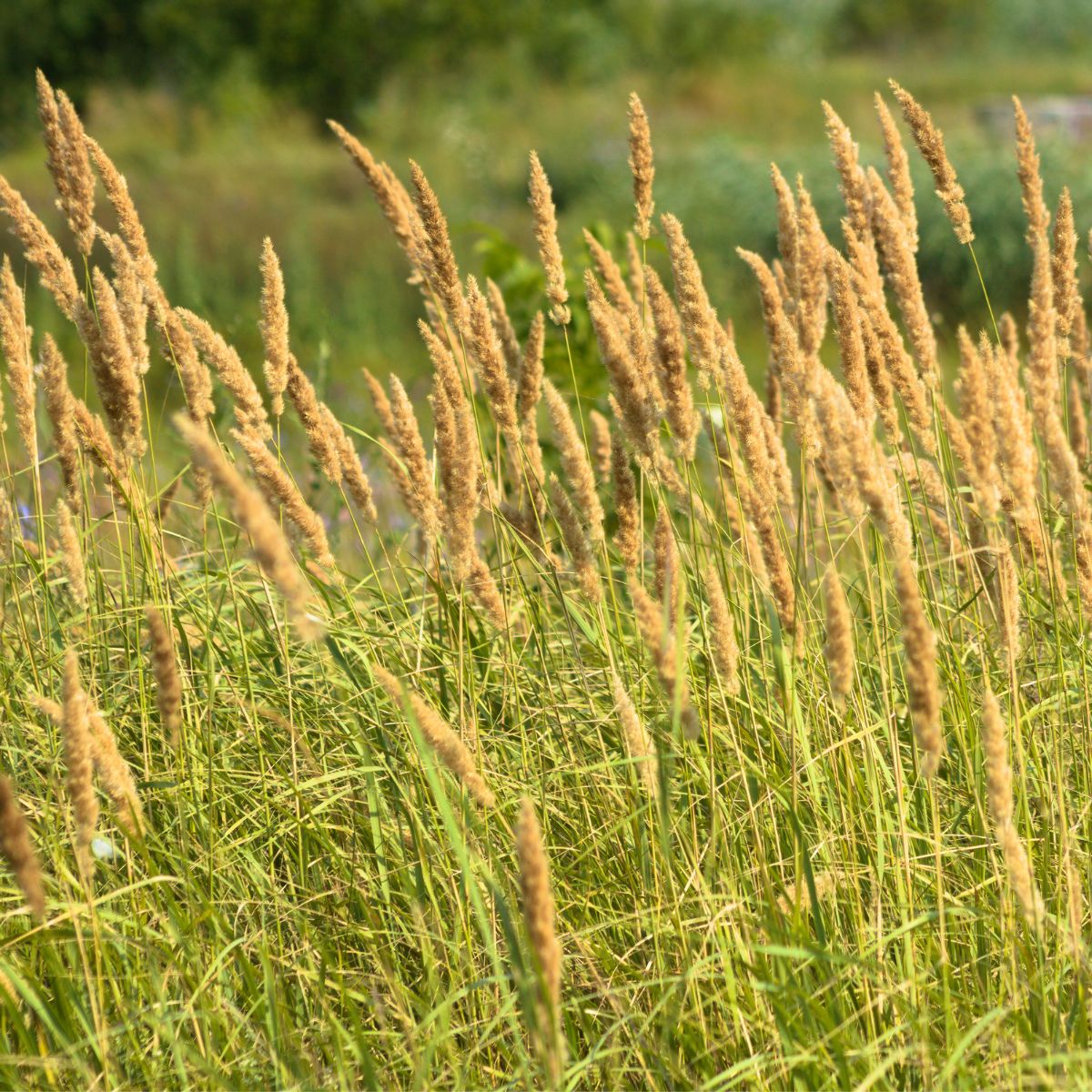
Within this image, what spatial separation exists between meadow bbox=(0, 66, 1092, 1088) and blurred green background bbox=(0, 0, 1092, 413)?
1.44m

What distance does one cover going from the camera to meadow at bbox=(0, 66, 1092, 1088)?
4.91ft

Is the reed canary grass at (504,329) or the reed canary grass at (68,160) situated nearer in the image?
the reed canary grass at (68,160)

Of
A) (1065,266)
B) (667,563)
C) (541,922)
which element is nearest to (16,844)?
(541,922)

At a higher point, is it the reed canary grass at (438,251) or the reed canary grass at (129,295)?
the reed canary grass at (438,251)

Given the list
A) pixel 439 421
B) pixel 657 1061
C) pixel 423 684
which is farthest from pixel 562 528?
pixel 657 1061

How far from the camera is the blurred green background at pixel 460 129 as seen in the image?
10.2 meters

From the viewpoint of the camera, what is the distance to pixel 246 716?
7.14 feet

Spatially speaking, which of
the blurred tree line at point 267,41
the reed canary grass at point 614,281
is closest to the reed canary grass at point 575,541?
the reed canary grass at point 614,281

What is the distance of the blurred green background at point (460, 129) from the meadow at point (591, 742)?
4.72 ft

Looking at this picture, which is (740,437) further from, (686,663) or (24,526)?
(24,526)

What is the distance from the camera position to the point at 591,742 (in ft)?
7.06

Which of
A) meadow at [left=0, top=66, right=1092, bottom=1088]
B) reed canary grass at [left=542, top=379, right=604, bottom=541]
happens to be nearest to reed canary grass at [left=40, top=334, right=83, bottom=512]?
meadow at [left=0, top=66, right=1092, bottom=1088]

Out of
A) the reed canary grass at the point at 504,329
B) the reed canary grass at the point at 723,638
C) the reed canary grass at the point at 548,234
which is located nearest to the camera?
the reed canary grass at the point at 723,638

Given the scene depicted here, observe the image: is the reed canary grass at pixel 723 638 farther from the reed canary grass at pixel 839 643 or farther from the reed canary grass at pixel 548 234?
the reed canary grass at pixel 548 234
